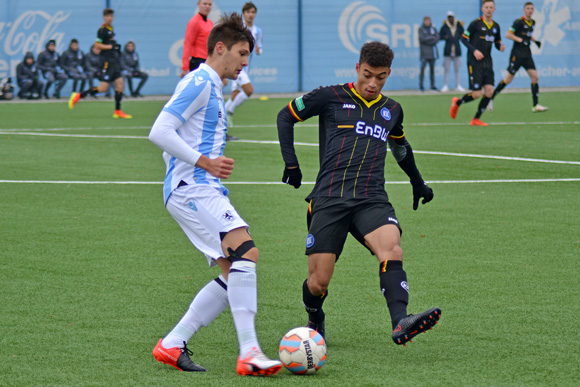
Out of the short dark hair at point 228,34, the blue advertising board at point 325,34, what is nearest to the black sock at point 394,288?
the short dark hair at point 228,34

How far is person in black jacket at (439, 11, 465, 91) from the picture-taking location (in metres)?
32.2

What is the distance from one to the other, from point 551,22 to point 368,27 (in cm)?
675

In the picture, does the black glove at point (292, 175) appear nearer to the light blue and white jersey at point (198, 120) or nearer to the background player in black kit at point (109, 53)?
the light blue and white jersey at point (198, 120)

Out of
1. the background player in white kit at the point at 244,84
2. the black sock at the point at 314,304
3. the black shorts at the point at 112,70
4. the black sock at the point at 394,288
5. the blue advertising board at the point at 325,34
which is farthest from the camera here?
the blue advertising board at the point at 325,34

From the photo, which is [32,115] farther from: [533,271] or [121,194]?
[533,271]

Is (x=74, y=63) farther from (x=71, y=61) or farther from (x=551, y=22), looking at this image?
(x=551, y=22)

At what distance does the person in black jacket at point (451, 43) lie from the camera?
32250 millimetres

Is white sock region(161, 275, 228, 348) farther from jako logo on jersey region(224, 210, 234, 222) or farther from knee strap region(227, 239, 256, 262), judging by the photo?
jako logo on jersey region(224, 210, 234, 222)

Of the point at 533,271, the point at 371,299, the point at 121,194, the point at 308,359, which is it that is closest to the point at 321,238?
the point at 308,359

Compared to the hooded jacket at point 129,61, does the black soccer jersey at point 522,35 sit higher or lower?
higher

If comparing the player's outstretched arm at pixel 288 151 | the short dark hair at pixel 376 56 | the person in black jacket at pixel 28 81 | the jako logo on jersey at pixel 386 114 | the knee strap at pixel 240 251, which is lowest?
the person in black jacket at pixel 28 81

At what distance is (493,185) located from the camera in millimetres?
11312

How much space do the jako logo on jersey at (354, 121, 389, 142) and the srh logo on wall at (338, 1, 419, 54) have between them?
95.7ft

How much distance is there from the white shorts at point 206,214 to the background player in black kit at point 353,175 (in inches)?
26.1
